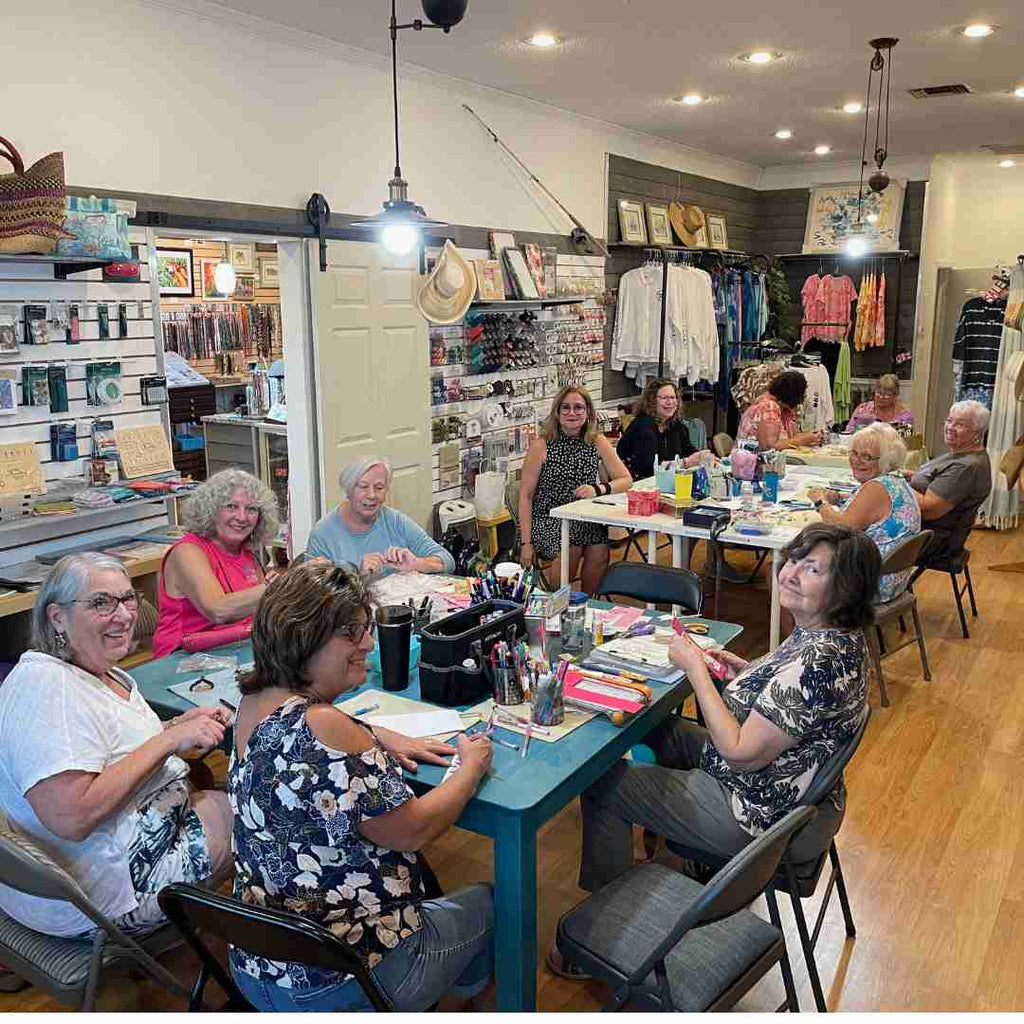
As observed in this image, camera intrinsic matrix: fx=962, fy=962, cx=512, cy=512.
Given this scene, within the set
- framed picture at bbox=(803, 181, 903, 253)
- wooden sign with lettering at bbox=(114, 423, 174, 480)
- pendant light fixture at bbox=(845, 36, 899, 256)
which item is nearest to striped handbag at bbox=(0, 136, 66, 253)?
wooden sign with lettering at bbox=(114, 423, 174, 480)

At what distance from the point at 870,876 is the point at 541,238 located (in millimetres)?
5225

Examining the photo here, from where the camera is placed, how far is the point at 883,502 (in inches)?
177

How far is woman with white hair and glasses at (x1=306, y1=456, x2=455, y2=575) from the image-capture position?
12.7 feet

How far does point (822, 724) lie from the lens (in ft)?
7.72

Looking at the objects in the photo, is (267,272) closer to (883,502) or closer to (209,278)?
(209,278)

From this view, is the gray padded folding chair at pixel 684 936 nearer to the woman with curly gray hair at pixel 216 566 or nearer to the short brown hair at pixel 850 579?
the short brown hair at pixel 850 579

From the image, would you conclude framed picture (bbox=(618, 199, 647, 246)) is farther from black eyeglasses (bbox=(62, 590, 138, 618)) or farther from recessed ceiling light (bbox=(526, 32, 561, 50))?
black eyeglasses (bbox=(62, 590, 138, 618))

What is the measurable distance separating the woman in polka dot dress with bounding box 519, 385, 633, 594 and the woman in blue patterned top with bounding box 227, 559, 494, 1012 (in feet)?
10.7

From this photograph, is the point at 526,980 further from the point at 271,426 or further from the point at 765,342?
the point at 765,342

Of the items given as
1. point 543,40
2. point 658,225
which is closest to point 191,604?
point 543,40

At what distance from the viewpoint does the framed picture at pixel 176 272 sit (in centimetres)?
848

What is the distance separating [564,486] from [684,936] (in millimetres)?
3430

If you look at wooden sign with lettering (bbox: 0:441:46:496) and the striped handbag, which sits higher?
the striped handbag

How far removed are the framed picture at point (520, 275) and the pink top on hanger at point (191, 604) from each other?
3.91 m
